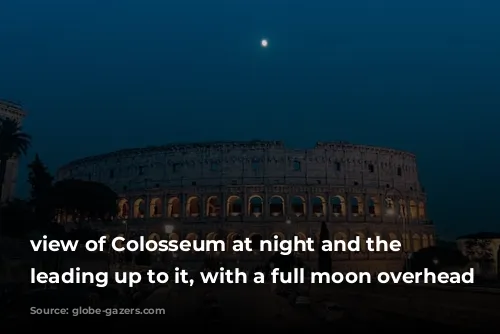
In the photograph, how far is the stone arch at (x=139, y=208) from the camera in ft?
245

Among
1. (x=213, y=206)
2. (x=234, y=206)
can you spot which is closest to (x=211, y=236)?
(x=213, y=206)

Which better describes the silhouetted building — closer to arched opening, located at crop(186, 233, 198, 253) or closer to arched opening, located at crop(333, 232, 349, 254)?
arched opening, located at crop(186, 233, 198, 253)

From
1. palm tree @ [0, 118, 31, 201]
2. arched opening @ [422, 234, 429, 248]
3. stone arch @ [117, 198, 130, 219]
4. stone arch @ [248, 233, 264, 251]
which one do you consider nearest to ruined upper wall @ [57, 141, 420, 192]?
stone arch @ [117, 198, 130, 219]

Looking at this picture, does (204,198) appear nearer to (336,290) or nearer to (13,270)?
(13,270)

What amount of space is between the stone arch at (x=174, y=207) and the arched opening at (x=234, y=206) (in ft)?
23.5

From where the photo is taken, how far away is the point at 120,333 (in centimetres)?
1633

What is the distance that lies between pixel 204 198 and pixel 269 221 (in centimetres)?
949

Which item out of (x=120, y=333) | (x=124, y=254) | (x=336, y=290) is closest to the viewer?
(x=120, y=333)

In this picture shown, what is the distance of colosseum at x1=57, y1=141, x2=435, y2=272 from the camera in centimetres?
6862

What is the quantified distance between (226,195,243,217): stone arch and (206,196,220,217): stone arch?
1538 millimetres

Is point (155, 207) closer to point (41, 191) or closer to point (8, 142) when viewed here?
point (41, 191)

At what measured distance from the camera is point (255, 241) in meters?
69.1

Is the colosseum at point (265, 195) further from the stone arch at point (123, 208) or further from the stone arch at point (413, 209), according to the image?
the stone arch at point (413, 209)

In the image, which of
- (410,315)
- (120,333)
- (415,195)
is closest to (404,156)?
(415,195)
